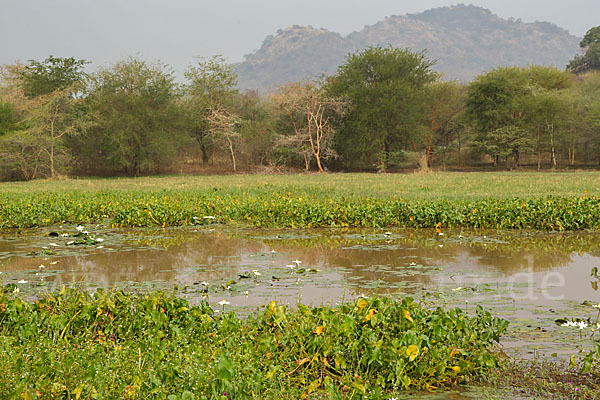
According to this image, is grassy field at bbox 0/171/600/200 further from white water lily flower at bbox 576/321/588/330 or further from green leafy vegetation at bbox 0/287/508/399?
green leafy vegetation at bbox 0/287/508/399

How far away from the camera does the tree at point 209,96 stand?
4953cm

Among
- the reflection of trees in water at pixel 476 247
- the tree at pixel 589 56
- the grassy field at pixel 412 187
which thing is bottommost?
the reflection of trees in water at pixel 476 247

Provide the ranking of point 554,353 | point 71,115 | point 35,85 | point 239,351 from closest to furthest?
1. point 239,351
2. point 554,353
3. point 71,115
4. point 35,85

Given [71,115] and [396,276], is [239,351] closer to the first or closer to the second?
[396,276]

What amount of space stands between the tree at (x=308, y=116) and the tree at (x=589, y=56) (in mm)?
53221

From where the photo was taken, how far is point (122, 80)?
146ft

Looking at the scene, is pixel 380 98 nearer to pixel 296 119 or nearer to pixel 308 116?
pixel 308 116

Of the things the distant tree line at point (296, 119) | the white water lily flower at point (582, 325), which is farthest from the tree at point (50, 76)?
the white water lily flower at point (582, 325)

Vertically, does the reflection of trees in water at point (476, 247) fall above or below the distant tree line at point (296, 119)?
below

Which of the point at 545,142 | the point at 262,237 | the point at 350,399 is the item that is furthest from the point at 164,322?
the point at 545,142

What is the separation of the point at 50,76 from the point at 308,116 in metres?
21.1

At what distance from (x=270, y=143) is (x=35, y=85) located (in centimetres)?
1963

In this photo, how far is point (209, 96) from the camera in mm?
51156

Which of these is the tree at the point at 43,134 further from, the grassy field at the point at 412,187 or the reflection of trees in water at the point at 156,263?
the reflection of trees in water at the point at 156,263
